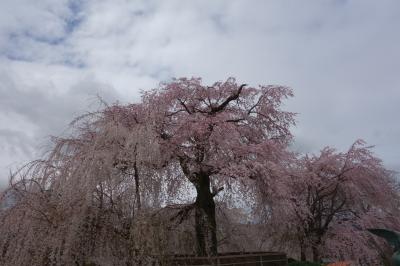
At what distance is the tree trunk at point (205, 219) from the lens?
1323 centimetres

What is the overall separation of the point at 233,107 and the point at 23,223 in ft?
27.3

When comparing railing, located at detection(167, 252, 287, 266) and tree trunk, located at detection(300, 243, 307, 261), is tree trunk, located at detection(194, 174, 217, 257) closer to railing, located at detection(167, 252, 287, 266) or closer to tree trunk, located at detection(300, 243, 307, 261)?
railing, located at detection(167, 252, 287, 266)

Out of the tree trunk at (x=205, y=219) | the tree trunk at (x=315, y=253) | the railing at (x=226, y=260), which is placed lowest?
the railing at (x=226, y=260)

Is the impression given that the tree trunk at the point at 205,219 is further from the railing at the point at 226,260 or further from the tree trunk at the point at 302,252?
the tree trunk at the point at 302,252

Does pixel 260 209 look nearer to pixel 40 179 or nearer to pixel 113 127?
pixel 113 127

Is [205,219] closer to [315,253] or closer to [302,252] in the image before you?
[302,252]

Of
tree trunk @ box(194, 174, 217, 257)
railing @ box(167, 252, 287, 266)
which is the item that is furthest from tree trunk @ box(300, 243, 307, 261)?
tree trunk @ box(194, 174, 217, 257)

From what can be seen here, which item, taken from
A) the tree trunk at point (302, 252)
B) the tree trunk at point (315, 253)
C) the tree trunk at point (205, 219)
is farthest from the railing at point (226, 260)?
the tree trunk at point (315, 253)

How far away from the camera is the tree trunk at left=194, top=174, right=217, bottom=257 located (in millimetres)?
13227

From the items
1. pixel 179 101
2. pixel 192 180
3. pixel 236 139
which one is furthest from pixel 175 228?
pixel 179 101

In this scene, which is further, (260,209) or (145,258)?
(260,209)

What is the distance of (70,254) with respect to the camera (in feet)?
33.5

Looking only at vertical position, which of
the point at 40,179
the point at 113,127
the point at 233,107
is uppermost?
the point at 233,107

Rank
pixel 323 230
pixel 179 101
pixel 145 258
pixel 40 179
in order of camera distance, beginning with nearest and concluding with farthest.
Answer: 1. pixel 145 258
2. pixel 40 179
3. pixel 179 101
4. pixel 323 230
